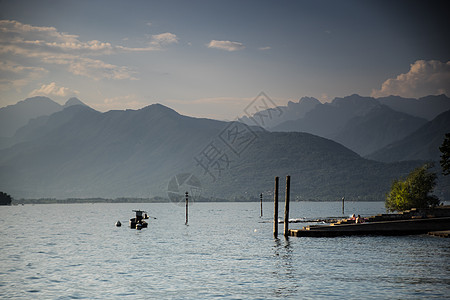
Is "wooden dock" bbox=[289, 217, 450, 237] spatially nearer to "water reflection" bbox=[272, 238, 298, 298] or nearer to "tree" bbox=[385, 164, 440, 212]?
"water reflection" bbox=[272, 238, 298, 298]

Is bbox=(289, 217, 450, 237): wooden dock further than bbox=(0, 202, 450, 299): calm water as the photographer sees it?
Yes

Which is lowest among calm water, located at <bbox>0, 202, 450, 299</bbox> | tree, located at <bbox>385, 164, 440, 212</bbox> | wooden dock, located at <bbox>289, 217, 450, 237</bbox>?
calm water, located at <bbox>0, 202, 450, 299</bbox>

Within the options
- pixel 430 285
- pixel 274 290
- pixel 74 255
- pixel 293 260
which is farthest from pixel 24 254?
pixel 430 285

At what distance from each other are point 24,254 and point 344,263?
32.4m

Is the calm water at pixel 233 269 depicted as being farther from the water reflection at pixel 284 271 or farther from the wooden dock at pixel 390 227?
the wooden dock at pixel 390 227

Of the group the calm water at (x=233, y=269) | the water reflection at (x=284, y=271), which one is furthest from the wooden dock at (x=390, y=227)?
the water reflection at (x=284, y=271)

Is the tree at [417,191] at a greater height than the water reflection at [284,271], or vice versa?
the tree at [417,191]

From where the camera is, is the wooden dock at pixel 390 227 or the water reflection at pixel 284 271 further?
the wooden dock at pixel 390 227

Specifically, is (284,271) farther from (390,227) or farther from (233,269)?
(390,227)

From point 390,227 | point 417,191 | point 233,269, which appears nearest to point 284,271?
point 233,269

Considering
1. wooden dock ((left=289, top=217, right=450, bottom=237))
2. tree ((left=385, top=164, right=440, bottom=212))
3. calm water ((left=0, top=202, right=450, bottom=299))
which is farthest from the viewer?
tree ((left=385, top=164, right=440, bottom=212))

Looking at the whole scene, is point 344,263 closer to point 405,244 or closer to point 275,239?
point 405,244

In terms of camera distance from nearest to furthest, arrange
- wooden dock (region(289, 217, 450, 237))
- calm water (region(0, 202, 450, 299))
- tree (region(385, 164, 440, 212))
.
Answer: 1. calm water (region(0, 202, 450, 299))
2. wooden dock (region(289, 217, 450, 237))
3. tree (region(385, 164, 440, 212))

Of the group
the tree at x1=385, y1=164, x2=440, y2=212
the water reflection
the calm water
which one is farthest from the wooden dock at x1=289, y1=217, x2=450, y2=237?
the tree at x1=385, y1=164, x2=440, y2=212
